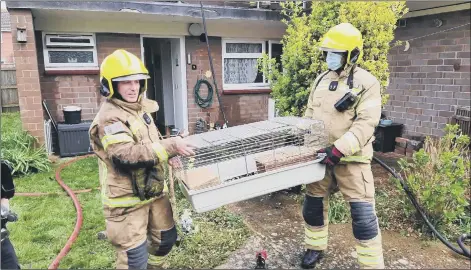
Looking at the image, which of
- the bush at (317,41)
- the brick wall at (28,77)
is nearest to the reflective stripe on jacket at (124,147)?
the bush at (317,41)

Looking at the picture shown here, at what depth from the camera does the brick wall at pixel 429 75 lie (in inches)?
236

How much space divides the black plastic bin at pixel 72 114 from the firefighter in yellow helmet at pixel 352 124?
19.5 feet

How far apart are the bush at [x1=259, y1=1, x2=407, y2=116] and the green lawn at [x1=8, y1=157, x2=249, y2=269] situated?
74.0 inches

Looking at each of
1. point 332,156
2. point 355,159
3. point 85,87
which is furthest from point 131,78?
point 85,87

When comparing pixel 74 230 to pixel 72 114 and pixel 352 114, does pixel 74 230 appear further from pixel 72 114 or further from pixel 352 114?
pixel 72 114

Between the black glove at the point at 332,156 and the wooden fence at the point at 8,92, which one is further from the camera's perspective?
the wooden fence at the point at 8,92

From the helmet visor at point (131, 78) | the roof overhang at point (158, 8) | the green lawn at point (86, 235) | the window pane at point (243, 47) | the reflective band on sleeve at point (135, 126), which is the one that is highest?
the roof overhang at point (158, 8)

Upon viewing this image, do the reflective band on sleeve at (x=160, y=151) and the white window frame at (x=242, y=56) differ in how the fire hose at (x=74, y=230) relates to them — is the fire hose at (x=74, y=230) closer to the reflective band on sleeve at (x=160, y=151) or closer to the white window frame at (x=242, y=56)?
the reflective band on sleeve at (x=160, y=151)

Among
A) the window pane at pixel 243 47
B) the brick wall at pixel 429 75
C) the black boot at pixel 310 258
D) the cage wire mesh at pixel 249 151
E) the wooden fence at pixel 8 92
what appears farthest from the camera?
the wooden fence at pixel 8 92

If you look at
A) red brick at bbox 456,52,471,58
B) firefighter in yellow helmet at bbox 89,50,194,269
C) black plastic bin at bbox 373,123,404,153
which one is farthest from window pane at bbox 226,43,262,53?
firefighter in yellow helmet at bbox 89,50,194,269

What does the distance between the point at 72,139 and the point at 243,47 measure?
4762 millimetres

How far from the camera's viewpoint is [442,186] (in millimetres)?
3590

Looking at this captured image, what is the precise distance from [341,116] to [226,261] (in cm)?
167

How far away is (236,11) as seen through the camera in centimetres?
783
